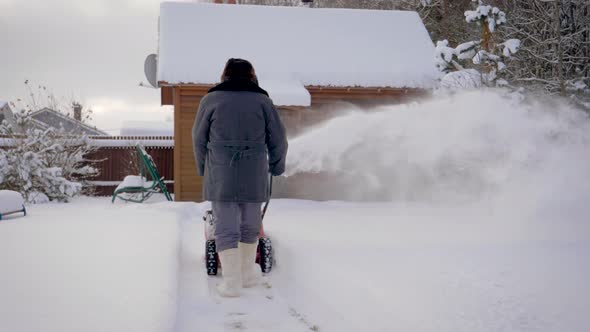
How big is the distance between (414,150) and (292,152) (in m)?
2.35

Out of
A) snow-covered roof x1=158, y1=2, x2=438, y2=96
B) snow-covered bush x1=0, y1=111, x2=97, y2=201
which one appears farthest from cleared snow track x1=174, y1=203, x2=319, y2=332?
snow-covered bush x1=0, y1=111, x2=97, y2=201

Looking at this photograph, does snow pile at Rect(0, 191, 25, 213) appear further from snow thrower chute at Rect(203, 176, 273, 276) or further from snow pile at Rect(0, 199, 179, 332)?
snow thrower chute at Rect(203, 176, 273, 276)

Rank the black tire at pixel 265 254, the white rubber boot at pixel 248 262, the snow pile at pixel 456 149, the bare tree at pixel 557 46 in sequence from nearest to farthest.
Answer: the white rubber boot at pixel 248 262
the black tire at pixel 265 254
the snow pile at pixel 456 149
the bare tree at pixel 557 46

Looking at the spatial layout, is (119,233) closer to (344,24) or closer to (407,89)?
(407,89)

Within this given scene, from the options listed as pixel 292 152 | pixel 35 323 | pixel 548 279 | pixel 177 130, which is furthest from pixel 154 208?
pixel 548 279

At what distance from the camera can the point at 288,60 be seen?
40.3ft

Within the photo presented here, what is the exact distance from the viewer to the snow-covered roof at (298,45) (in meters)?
11.8

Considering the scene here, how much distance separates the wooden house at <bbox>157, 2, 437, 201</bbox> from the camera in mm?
11586

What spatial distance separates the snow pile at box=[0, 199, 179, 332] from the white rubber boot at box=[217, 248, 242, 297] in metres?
0.38

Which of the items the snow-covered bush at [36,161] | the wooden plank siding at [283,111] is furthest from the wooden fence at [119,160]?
the wooden plank siding at [283,111]

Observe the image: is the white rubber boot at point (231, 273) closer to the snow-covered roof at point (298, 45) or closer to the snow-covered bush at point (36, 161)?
the snow-covered roof at point (298, 45)

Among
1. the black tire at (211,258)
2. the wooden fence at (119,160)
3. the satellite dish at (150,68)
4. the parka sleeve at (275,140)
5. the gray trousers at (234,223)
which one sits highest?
the satellite dish at (150,68)

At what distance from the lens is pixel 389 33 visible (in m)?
13.9

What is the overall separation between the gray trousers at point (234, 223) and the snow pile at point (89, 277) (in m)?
0.46
